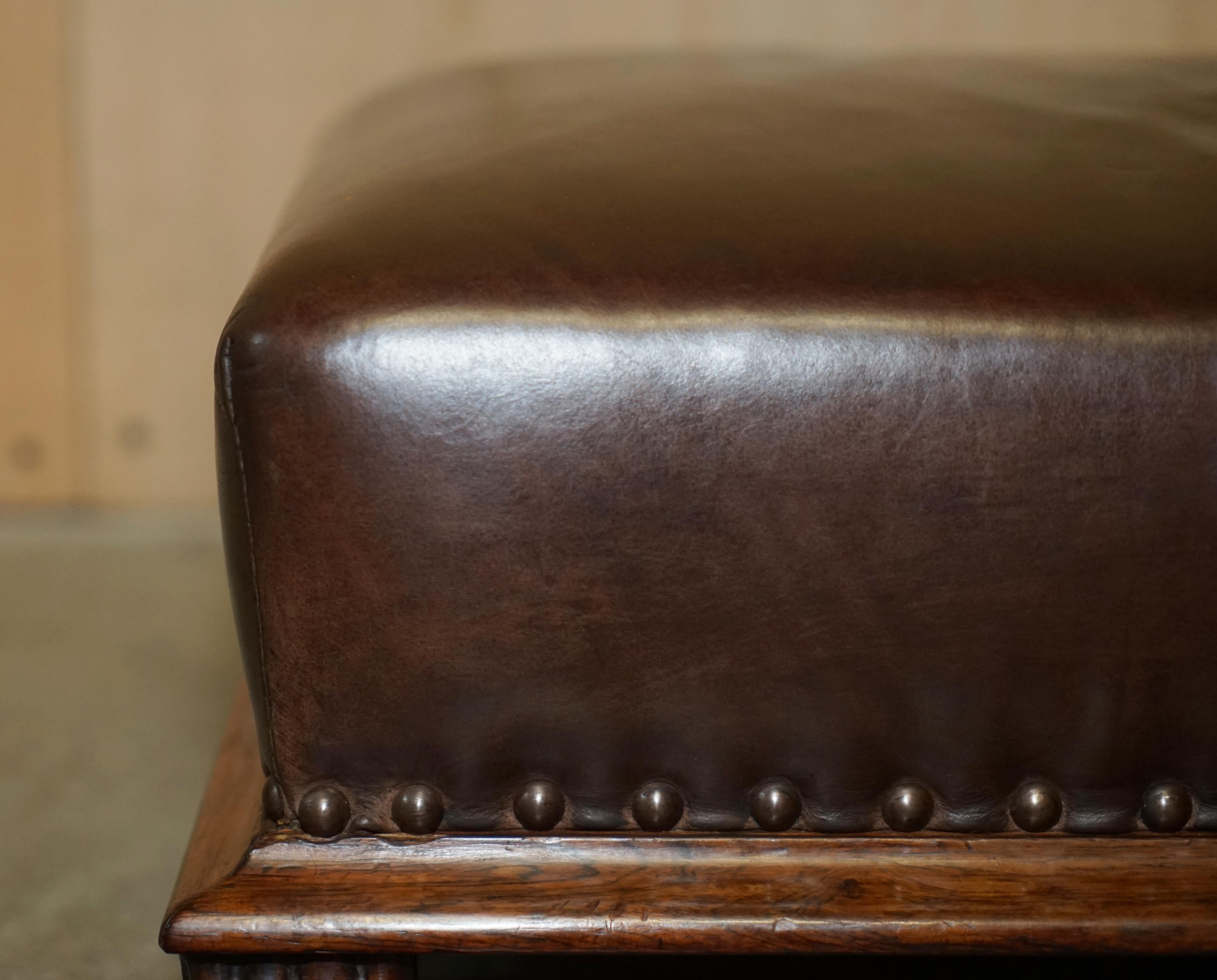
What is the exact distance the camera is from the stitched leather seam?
1.37ft

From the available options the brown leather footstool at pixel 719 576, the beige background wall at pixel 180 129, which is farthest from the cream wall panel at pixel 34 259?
the brown leather footstool at pixel 719 576

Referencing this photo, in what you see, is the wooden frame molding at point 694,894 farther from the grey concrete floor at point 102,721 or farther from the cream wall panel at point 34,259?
the cream wall panel at point 34,259

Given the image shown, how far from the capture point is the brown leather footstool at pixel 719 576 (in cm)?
42

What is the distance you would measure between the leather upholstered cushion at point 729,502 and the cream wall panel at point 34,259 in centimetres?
102

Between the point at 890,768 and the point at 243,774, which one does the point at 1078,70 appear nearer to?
the point at 890,768

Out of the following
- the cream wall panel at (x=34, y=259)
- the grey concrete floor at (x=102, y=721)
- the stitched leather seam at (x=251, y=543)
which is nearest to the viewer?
the stitched leather seam at (x=251, y=543)

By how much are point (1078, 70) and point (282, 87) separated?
89 centimetres

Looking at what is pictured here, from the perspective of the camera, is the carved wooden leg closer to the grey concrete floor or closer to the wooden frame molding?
the wooden frame molding

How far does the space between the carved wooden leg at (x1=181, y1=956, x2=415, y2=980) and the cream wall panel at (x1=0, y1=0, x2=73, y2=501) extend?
1097 mm

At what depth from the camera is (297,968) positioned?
0.45 m

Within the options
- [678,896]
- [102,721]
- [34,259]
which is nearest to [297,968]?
[678,896]

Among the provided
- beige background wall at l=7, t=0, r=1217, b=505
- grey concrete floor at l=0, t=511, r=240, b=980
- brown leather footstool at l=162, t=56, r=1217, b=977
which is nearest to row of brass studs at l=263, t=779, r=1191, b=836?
brown leather footstool at l=162, t=56, r=1217, b=977

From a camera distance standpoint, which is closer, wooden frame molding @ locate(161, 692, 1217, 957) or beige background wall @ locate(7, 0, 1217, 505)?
wooden frame molding @ locate(161, 692, 1217, 957)

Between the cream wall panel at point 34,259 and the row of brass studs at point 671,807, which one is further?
the cream wall panel at point 34,259
